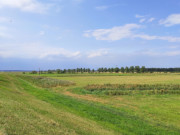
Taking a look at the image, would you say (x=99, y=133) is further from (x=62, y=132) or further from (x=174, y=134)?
(x=174, y=134)

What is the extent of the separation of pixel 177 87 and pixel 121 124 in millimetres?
31548

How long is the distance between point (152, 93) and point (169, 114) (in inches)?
633

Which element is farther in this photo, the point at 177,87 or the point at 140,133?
the point at 177,87

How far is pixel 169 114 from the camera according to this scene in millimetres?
17047

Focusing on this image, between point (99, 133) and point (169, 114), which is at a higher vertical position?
point (99, 133)

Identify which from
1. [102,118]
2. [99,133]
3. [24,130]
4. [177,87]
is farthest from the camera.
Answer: [177,87]

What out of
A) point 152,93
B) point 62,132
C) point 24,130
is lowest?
point 152,93

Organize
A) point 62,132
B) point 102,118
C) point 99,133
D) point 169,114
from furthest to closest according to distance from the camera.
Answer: point 169,114, point 102,118, point 99,133, point 62,132

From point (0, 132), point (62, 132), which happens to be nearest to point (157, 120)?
point (62, 132)

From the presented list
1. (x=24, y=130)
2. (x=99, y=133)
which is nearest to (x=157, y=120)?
(x=99, y=133)

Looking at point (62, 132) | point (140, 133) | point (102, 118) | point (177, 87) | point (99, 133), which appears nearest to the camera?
point (62, 132)

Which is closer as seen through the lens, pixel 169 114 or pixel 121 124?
pixel 121 124

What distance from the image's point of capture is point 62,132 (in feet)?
23.6

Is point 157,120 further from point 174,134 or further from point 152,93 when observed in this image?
point 152,93
